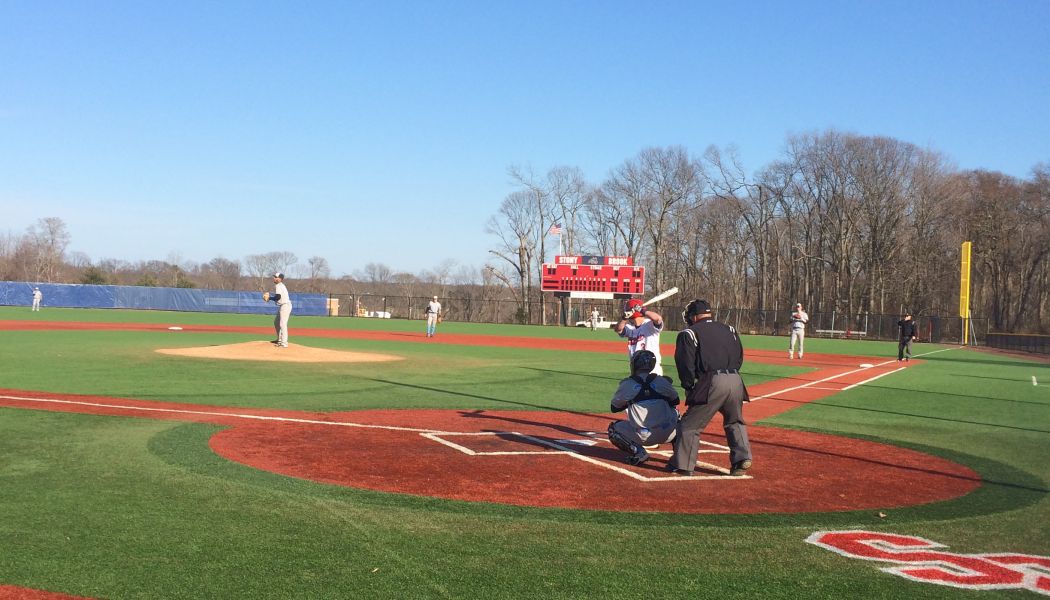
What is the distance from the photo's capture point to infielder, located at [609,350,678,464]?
349 inches

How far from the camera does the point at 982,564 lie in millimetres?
5402

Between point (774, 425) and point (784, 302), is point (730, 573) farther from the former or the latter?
point (784, 302)

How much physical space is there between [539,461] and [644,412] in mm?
1273

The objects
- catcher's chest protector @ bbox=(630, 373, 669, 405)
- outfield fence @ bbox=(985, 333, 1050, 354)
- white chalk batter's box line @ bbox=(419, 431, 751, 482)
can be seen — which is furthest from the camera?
outfield fence @ bbox=(985, 333, 1050, 354)

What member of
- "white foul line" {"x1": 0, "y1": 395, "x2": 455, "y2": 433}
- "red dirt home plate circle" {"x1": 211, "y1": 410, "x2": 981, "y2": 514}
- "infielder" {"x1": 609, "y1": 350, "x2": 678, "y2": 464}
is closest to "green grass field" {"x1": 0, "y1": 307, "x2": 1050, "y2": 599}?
"red dirt home plate circle" {"x1": 211, "y1": 410, "x2": 981, "y2": 514}

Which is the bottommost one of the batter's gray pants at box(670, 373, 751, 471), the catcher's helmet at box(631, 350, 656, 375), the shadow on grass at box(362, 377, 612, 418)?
the shadow on grass at box(362, 377, 612, 418)

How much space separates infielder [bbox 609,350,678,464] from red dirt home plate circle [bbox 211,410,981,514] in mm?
246

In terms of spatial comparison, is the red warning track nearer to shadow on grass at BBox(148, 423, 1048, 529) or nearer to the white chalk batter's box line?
the white chalk batter's box line

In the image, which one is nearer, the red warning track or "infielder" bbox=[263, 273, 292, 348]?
the red warning track

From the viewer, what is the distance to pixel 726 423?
329 inches

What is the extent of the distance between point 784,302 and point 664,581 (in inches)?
3401

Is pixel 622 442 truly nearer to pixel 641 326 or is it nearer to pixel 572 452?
pixel 572 452

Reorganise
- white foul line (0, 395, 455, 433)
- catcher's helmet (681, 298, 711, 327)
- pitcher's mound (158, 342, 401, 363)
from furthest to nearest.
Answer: pitcher's mound (158, 342, 401, 363) < white foul line (0, 395, 455, 433) < catcher's helmet (681, 298, 711, 327)

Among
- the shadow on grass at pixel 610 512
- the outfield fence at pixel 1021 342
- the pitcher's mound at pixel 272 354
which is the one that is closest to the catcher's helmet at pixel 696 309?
the shadow on grass at pixel 610 512
